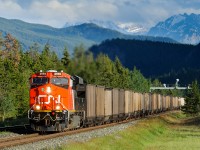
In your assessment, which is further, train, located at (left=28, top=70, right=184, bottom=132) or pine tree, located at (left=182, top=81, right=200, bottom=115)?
pine tree, located at (left=182, top=81, right=200, bottom=115)

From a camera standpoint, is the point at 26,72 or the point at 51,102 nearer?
the point at 51,102

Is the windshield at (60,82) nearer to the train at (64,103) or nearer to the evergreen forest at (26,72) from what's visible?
the train at (64,103)

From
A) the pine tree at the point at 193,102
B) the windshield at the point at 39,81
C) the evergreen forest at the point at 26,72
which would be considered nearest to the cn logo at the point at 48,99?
the windshield at the point at 39,81

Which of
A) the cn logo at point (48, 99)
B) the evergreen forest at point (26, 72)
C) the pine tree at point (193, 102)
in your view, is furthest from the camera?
the pine tree at point (193, 102)

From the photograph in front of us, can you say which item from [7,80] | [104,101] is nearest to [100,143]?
[104,101]

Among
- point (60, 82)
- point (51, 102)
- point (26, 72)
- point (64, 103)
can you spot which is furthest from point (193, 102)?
point (51, 102)

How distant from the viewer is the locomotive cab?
100 feet

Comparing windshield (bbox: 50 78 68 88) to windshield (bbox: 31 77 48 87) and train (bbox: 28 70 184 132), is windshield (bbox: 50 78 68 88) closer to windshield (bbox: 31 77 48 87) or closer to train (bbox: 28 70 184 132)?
train (bbox: 28 70 184 132)

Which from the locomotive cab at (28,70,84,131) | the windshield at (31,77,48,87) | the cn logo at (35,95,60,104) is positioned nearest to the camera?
the locomotive cab at (28,70,84,131)

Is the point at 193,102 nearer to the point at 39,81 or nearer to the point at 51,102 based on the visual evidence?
the point at 39,81

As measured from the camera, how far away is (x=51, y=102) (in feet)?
102

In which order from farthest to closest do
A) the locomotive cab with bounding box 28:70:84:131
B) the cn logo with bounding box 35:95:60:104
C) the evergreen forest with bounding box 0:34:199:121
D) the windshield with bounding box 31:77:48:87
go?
the evergreen forest with bounding box 0:34:199:121, the windshield with bounding box 31:77:48:87, the cn logo with bounding box 35:95:60:104, the locomotive cab with bounding box 28:70:84:131

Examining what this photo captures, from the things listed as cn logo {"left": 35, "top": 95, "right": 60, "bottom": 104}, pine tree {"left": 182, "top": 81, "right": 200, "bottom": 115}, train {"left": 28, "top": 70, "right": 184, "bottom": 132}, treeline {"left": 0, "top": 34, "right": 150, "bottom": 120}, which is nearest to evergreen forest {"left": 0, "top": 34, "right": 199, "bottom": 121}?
treeline {"left": 0, "top": 34, "right": 150, "bottom": 120}

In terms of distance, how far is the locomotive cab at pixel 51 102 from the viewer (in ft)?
100
